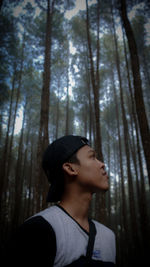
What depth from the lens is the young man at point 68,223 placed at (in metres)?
0.75

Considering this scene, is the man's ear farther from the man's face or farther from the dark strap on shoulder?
the dark strap on shoulder

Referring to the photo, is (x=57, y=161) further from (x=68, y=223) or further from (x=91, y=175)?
(x=68, y=223)

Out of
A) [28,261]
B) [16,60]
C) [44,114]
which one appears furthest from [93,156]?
[16,60]

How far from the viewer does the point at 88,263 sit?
0.89m

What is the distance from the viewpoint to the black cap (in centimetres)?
121

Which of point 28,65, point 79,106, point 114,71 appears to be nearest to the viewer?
point 28,65

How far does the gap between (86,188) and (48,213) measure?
1.19ft

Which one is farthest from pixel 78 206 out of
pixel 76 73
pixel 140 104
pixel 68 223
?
pixel 76 73

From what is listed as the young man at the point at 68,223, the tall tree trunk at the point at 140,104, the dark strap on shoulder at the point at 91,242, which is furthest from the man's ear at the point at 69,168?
the tall tree trunk at the point at 140,104

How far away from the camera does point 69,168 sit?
1.21 meters

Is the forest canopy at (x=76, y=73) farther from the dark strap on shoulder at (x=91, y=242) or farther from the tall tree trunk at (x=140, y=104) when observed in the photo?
the dark strap on shoulder at (x=91, y=242)

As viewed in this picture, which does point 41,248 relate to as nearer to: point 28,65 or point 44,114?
point 44,114

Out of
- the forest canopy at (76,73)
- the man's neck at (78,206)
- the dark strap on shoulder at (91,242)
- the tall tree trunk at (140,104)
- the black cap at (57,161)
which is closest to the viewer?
the dark strap on shoulder at (91,242)

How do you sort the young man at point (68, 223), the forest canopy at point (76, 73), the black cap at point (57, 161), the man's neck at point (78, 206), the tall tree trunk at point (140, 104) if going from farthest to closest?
the forest canopy at point (76, 73), the tall tree trunk at point (140, 104), the black cap at point (57, 161), the man's neck at point (78, 206), the young man at point (68, 223)
